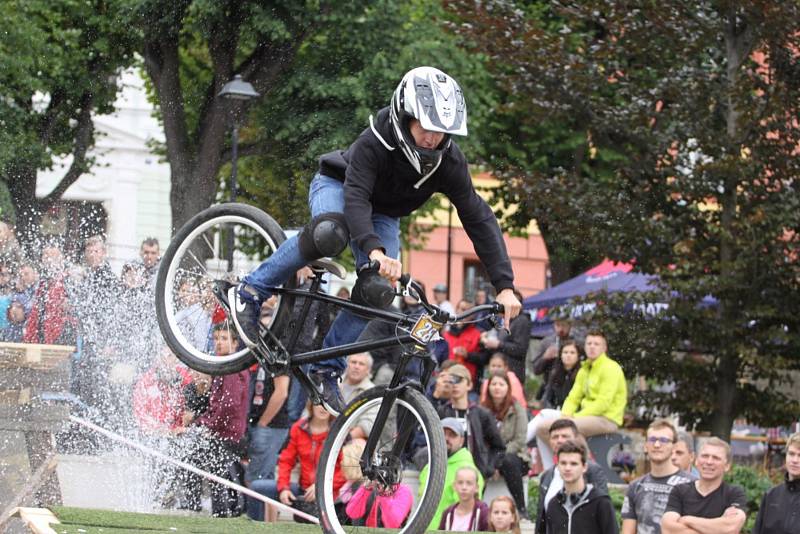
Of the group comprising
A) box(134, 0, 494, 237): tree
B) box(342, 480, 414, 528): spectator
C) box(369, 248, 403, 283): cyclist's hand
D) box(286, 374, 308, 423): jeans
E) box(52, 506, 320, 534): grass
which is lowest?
box(52, 506, 320, 534): grass

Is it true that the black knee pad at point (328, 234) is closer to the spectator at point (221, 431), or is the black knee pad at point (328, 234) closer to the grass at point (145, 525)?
the grass at point (145, 525)

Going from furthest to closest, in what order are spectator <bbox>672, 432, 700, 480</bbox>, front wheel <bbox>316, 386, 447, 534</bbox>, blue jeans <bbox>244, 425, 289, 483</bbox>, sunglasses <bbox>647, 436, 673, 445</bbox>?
blue jeans <bbox>244, 425, 289, 483</bbox> → spectator <bbox>672, 432, 700, 480</bbox> → sunglasses <bbox>647, 436, 673, 445</bbox> → front wheel <bbox>316, 386, 447, 534</bbox>

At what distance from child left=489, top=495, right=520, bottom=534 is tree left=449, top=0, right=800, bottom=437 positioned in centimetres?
420

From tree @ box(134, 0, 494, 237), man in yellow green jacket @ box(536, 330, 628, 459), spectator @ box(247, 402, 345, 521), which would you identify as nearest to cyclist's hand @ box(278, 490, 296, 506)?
spectator @ box(247, 402, 345, 521)

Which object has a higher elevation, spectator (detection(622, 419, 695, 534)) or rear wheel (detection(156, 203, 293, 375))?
rear wheel (detection(156, 203, 293, 375))

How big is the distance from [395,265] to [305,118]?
14.2 meters

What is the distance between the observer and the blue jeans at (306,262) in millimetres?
7191

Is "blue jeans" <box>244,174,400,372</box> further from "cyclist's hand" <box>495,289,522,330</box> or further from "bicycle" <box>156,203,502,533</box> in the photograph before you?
"cyclist's hand" <box>495,289,522,330</box>

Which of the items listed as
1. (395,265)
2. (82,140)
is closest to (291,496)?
(395,265)

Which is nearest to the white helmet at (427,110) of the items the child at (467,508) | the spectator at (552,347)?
the child at (467,508)

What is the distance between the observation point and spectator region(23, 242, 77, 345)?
11727 millimetres

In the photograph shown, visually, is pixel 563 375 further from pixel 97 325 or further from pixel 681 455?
pixel 97 325

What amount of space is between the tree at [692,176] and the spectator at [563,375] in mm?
696

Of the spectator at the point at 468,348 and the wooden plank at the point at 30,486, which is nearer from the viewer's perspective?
the wooden plank at the point at 30,486
